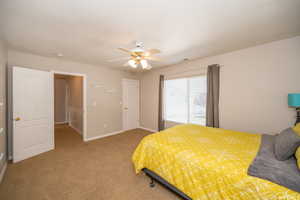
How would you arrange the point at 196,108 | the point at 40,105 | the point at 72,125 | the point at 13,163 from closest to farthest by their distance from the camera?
the point at 13,163, the point at 40,105, the point at 196,108, the point at 72,125

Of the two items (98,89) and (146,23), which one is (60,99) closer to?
(98,89)

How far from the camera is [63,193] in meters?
1.71

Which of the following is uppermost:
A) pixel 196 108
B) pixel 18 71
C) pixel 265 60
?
pixel 265 60

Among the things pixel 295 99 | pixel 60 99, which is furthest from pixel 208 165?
pixel 60 99

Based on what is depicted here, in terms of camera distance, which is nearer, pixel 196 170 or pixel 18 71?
pixel 196 170

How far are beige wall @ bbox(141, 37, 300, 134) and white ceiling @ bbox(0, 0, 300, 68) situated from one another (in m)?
0.30

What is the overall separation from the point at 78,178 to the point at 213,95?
3.43 meters

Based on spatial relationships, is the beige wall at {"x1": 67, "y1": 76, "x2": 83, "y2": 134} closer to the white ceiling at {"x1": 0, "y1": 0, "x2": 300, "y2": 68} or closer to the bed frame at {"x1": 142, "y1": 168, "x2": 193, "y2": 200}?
the white ceiling at {"x1": 0, "y1": 0, "x2": 300, "y2": 68}

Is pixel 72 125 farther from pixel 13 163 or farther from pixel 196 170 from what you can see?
pixel 196 170

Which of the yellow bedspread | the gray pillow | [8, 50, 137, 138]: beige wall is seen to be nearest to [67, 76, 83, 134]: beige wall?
[8, 50, 137, 138]: beige wall

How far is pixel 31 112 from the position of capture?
275 centimetres

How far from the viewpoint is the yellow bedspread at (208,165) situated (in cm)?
103

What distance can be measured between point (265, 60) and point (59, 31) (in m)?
3.96

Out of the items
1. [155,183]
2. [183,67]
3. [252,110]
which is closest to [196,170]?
[155,183]
